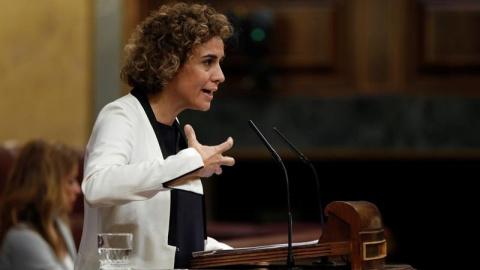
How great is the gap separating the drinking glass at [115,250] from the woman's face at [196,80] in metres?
0.41

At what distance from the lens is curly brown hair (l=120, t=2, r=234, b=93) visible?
2.47 metres

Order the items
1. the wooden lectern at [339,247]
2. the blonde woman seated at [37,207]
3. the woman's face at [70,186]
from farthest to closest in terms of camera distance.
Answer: the woman's face at [70,186], the blonde woman seated at [37,207], the wooden lectern at [339,247]

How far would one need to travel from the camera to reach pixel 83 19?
22.1 ft

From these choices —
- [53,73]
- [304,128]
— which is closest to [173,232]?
[304,128]

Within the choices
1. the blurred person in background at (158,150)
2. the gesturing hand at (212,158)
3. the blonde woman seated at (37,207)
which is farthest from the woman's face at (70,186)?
the gesturing hand at (212,158)

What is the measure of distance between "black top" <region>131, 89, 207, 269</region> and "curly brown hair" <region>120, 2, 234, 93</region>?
0.18 ft

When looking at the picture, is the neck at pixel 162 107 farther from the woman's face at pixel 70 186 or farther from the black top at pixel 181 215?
the woman's face at pixel 70 186

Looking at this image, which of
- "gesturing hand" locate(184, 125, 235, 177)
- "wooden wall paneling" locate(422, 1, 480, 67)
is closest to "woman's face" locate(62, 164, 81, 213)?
"gesturing hand" locate(184, 125, 235, 177)

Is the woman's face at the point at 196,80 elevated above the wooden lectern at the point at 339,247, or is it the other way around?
the woman's face at the point at 196,80

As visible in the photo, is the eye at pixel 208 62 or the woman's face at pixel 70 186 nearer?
the eye at pixel 208 62

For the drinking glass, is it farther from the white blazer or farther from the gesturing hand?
the gesturing hand

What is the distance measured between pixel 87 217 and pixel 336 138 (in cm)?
416

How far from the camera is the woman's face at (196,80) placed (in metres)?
2.48

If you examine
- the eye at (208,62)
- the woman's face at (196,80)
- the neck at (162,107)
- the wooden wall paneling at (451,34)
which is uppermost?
the wooden wall paneling at (451,34)
